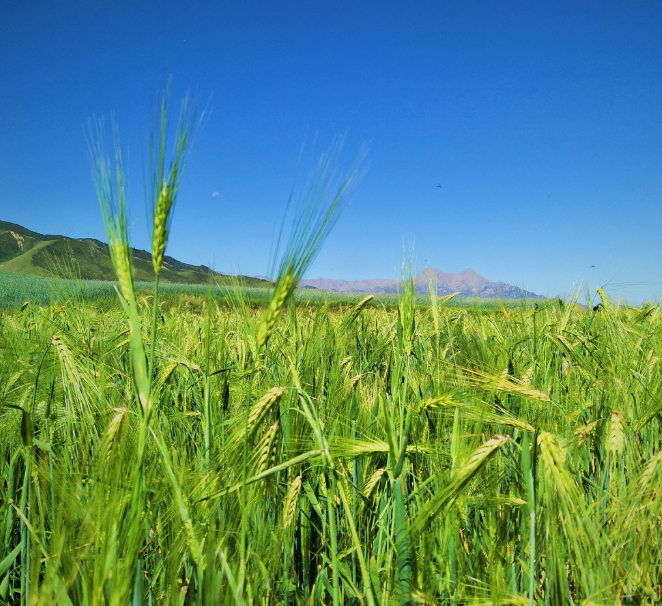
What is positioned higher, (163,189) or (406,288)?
(163,189)

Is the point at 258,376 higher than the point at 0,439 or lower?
higher

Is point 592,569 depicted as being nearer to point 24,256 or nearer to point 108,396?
point 108,396

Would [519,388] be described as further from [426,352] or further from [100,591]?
[426,352]

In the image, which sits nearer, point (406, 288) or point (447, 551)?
point (447, 551)

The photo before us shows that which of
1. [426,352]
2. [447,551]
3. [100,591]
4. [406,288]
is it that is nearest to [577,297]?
[426,352]

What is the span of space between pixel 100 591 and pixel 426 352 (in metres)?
1.82

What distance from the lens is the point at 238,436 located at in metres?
0.84

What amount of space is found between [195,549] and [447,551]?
627mm

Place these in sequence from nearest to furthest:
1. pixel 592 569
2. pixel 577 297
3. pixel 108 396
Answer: pixel 592 569 < pixel 108 396 < pixel 577 297

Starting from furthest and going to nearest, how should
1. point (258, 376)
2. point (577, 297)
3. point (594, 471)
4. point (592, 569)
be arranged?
point (577, 297) < point (258, 376) < point (594, 471) < point (592, 569)

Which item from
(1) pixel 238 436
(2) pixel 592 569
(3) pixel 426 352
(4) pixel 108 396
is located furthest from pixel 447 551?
(4) pixel 108 396

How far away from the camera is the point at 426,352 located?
87.9 inches

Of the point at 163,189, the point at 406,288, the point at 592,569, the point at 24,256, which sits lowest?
the point at 592,569

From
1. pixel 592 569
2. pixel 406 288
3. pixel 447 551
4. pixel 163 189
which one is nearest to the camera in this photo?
pixel 592 569
